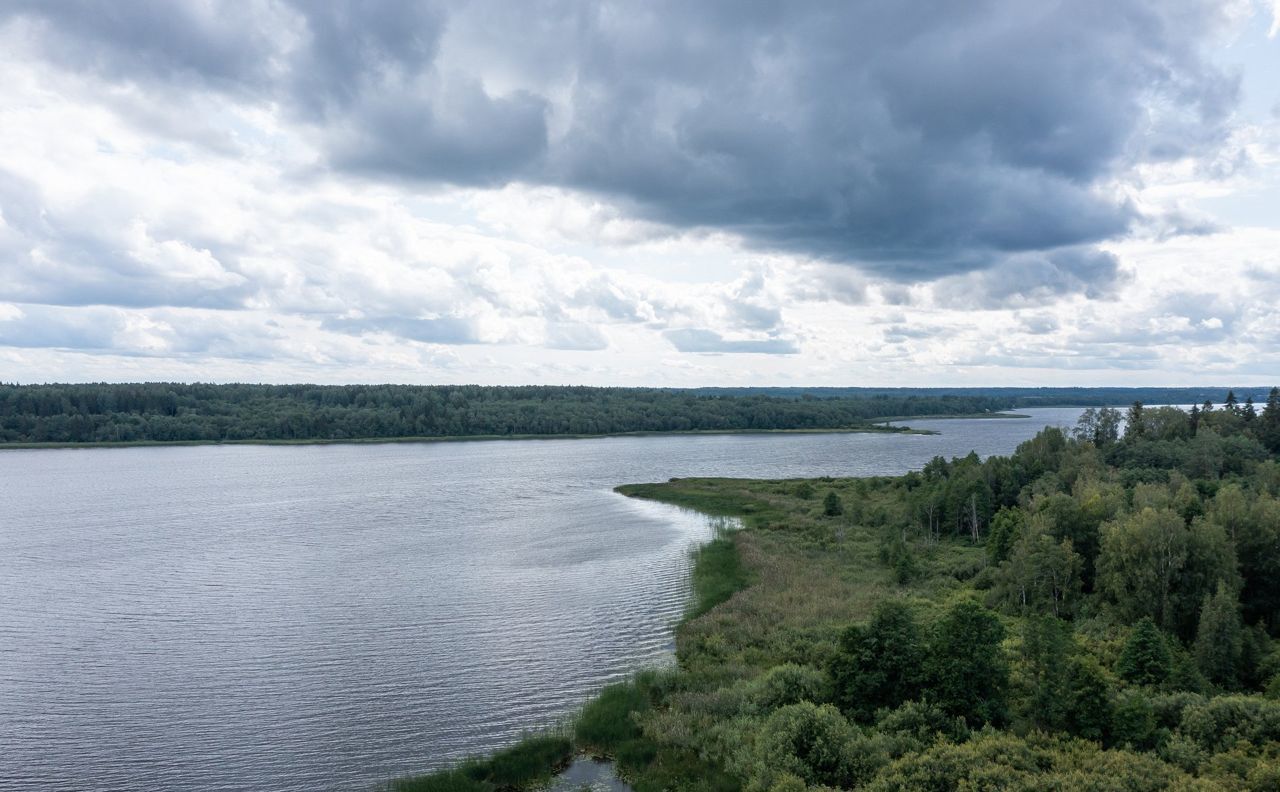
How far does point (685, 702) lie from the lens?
32156 millimetres

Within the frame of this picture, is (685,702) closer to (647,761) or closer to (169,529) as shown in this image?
(647,761)

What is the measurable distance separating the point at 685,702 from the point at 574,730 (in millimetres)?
4815

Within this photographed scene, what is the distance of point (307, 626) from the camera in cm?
4412

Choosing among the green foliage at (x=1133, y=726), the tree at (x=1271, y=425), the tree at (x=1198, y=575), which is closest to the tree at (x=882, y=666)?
the green foliage at (x=1133, y=726)

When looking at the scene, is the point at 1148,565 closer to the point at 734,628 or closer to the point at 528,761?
the point at 734,628

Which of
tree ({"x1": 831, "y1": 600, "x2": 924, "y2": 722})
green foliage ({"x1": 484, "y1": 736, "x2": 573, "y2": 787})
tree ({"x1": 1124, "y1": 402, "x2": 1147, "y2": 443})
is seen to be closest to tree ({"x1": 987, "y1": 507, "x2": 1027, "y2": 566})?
tree ({"x1": 831, "y1": 600, "x2": 924, "y2": 722})

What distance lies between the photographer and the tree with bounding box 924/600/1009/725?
95.1ft

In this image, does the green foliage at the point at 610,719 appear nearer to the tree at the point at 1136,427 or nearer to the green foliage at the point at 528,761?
the green foliage at the point at 528,761

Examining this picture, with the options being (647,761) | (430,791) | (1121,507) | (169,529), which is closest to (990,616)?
(647,761)

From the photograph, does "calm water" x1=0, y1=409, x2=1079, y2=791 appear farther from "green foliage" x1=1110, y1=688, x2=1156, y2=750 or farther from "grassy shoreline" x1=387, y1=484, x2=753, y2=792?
"green foliage" x1=1110, y1=688, x2=1156, y2=750

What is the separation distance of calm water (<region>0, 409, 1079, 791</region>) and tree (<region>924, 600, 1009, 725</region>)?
14.1m

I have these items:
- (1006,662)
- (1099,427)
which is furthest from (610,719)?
(1099,427)

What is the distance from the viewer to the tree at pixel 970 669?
2898 cm

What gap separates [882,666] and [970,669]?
10.2 ft
